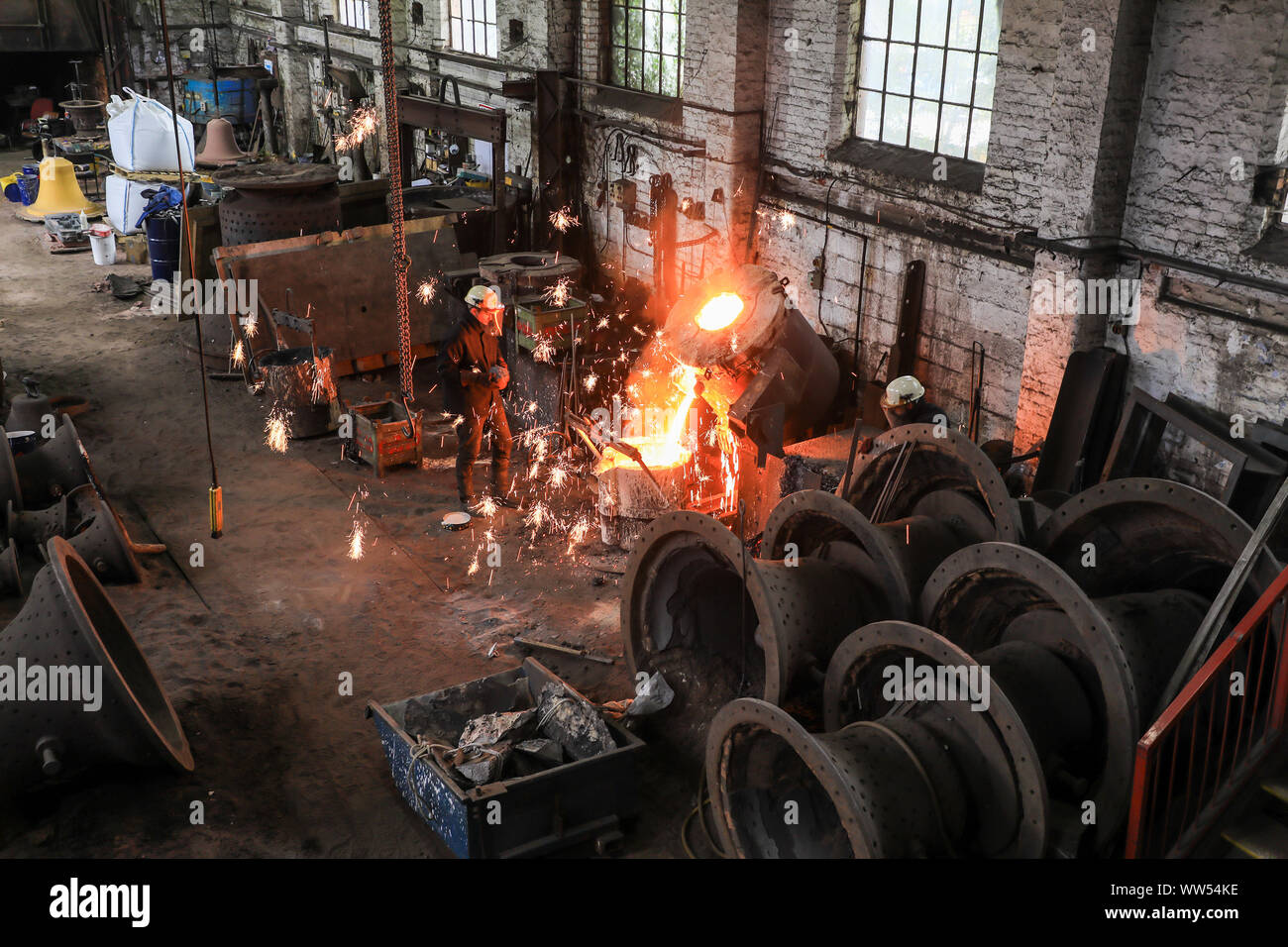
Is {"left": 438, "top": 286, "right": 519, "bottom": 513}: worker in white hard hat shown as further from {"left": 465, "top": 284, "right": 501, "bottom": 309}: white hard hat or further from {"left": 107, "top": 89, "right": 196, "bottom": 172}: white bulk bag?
{"left": 107, "top": 89, "right": 196, "bottom": 172}: white bulk bag

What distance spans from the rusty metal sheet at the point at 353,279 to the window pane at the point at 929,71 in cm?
498

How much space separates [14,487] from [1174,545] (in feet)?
25.3

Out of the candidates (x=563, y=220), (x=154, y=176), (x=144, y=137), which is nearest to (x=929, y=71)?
(x=563, y=220)

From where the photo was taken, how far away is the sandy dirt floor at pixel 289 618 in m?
6.20

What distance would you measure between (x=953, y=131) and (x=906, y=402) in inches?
113

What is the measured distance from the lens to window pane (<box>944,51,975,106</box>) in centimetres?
943

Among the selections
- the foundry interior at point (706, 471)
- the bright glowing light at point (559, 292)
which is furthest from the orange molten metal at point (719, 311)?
the bright glowing light at point (559, 292)

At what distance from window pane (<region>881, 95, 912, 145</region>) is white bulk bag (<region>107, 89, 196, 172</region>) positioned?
35.9ft

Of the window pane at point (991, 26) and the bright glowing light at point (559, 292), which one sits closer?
the window pane at point (991, 26)

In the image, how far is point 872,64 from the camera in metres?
10.3

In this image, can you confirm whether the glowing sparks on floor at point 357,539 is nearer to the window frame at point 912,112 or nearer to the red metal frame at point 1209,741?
the window frame at point 912,112

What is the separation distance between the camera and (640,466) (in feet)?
29.0

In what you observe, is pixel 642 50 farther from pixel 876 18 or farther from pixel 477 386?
pixel 477 386
